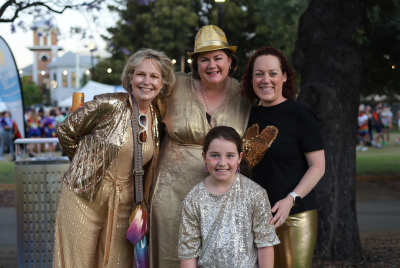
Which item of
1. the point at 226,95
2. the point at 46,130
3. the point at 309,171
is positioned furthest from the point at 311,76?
the point at 46,130

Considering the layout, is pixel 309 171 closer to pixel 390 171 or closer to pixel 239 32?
pixel 390 171

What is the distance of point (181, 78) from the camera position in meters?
3.17

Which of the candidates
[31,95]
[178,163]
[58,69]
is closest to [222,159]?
[178,163]

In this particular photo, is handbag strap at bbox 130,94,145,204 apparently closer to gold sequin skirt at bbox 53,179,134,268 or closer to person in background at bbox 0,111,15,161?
gold sequin skirt at bbox 53,179,134,268

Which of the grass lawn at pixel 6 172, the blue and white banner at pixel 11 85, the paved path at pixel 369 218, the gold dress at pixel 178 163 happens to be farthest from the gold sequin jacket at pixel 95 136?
the grass lawn at pixel 6 172

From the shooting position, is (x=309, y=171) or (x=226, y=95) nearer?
(x=309, y=171)

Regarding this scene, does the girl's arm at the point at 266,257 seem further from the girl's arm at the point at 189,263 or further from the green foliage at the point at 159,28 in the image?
the green foliage at the point at 159,28

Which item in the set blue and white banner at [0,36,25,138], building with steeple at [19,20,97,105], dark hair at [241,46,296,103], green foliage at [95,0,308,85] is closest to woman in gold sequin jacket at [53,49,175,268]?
dark hair at [241,46,296,103]

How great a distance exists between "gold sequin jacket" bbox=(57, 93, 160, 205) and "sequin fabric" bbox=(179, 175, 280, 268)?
76 centimetres

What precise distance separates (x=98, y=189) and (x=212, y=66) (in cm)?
116

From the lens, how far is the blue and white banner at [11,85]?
674cm

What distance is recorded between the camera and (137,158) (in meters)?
2.87

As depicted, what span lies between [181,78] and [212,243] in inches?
53.1

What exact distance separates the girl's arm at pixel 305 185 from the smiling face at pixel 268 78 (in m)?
0.43
